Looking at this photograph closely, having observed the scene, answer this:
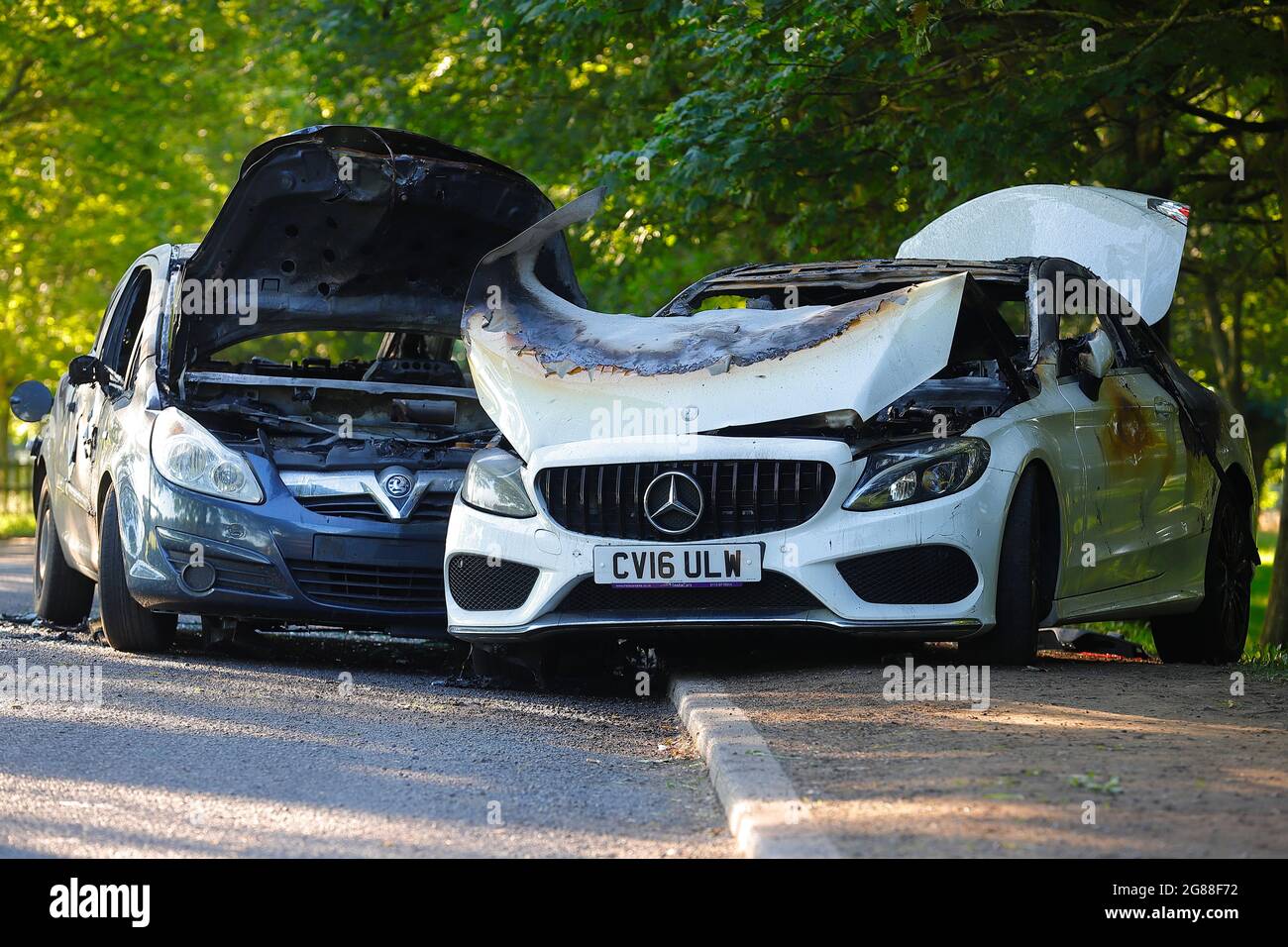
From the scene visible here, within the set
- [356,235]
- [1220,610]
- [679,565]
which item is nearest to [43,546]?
[356,235]

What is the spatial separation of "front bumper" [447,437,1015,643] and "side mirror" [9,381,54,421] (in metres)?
4.09

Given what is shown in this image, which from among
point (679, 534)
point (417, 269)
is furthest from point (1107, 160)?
point (679, 534)

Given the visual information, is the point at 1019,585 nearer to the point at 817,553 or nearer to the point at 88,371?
→ the point at 817,553

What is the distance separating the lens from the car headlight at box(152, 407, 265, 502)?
8.80m

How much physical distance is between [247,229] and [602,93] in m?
11.0

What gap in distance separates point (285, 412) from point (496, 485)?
2.56 metres

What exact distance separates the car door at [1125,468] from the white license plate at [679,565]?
61.8 inches

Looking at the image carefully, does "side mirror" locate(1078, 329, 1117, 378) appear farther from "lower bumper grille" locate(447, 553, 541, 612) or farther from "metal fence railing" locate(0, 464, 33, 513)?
"metal fence railing" locate(0, 464, 33, 513)

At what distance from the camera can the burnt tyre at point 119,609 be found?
9.12 m

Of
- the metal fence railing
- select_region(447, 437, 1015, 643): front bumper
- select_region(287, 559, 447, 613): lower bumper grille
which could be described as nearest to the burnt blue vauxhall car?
select_region(287, 559, 447, 613): lower bumper grille

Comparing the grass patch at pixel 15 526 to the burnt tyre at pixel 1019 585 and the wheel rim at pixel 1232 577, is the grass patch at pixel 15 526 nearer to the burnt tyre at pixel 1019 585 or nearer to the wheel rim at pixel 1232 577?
the wheel rim at pixel 1232 577

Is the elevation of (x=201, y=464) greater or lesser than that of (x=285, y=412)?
lesser

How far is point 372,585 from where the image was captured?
873 centimetres

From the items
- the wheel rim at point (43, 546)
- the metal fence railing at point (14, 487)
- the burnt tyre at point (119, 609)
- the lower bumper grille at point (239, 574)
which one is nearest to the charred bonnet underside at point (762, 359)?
the lower bumper grille at point (239, 574)
